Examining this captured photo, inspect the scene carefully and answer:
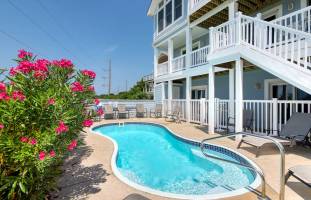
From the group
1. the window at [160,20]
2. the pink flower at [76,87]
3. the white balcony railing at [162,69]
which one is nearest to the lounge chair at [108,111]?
the white balcony railing at [162,69]

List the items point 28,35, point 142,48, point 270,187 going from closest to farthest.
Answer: point 270,187
point 28,35
point 142,48

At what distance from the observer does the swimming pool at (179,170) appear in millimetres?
4188

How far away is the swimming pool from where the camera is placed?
4188 millimetres

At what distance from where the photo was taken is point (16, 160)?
225 cm

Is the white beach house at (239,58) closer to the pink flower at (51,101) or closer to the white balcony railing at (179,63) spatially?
the white balcony railing at (179,63)

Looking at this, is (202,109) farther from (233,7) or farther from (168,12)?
(168,12)

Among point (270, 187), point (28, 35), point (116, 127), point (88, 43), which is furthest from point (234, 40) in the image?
point (88, 43)

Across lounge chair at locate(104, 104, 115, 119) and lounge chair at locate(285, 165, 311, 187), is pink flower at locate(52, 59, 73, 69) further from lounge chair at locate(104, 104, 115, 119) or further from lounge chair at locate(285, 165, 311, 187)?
lounge chair at locate(104, 104, 115, 119)

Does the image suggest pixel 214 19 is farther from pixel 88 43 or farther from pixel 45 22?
pixel 88 43

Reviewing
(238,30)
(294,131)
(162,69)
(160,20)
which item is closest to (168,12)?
(160,20)

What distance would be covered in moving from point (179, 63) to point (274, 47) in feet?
28.4

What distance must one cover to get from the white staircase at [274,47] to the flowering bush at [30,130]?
538 cm

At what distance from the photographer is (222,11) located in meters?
10.5

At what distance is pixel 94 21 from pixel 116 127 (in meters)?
19.6
